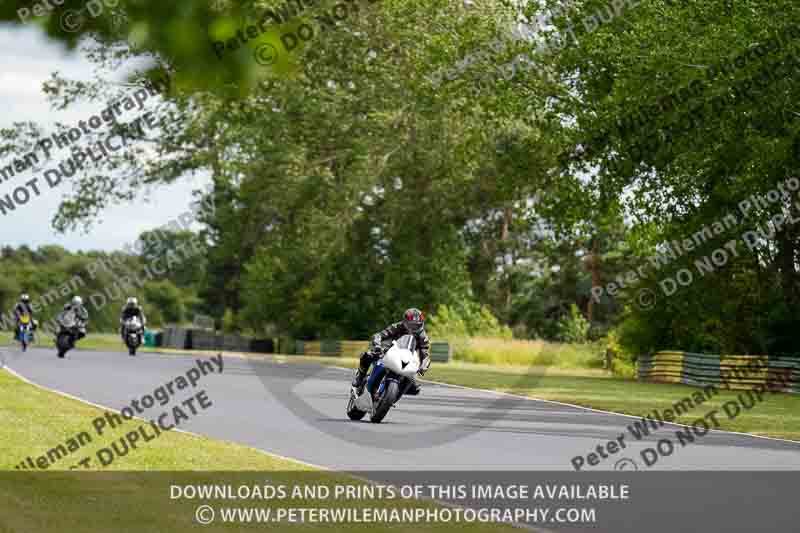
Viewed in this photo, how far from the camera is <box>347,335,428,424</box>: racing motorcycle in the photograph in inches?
679

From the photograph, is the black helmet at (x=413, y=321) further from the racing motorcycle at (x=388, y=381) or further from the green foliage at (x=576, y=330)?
the green foliage at (x=576, y=330)

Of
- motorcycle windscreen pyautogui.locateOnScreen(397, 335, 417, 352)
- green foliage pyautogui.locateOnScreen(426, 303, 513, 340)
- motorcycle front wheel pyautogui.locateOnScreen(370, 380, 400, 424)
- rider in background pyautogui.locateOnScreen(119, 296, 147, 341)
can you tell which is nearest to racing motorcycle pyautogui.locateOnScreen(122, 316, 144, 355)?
rider in background pyautogui.locateOnScreen(119, 296, 147, 341)

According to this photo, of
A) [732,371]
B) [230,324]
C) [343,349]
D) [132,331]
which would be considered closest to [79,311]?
[132,331]

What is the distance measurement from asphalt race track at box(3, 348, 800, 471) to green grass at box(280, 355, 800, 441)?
1226 millimetres

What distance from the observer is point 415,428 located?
17812 millimetres

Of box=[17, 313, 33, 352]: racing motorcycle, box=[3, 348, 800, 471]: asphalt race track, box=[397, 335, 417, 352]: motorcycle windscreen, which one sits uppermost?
box=[17, 313, 33, 352]: racing motorcycle

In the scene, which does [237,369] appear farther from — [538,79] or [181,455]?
[181,455]

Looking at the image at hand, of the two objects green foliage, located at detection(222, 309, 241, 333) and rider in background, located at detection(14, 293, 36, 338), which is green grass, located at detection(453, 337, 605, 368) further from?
green foliage, located at detection(222, 309, 241, 333)

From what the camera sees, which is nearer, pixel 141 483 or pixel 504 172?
pixel 141 483

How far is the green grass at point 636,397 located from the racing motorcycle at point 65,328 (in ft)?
31.6

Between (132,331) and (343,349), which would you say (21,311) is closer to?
(132,331)

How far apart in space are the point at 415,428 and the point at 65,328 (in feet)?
71.1

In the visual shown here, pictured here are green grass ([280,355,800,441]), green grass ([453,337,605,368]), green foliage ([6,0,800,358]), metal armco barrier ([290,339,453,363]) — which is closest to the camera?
green grass ([280,355,800,441])

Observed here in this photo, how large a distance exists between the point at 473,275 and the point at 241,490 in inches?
2298
